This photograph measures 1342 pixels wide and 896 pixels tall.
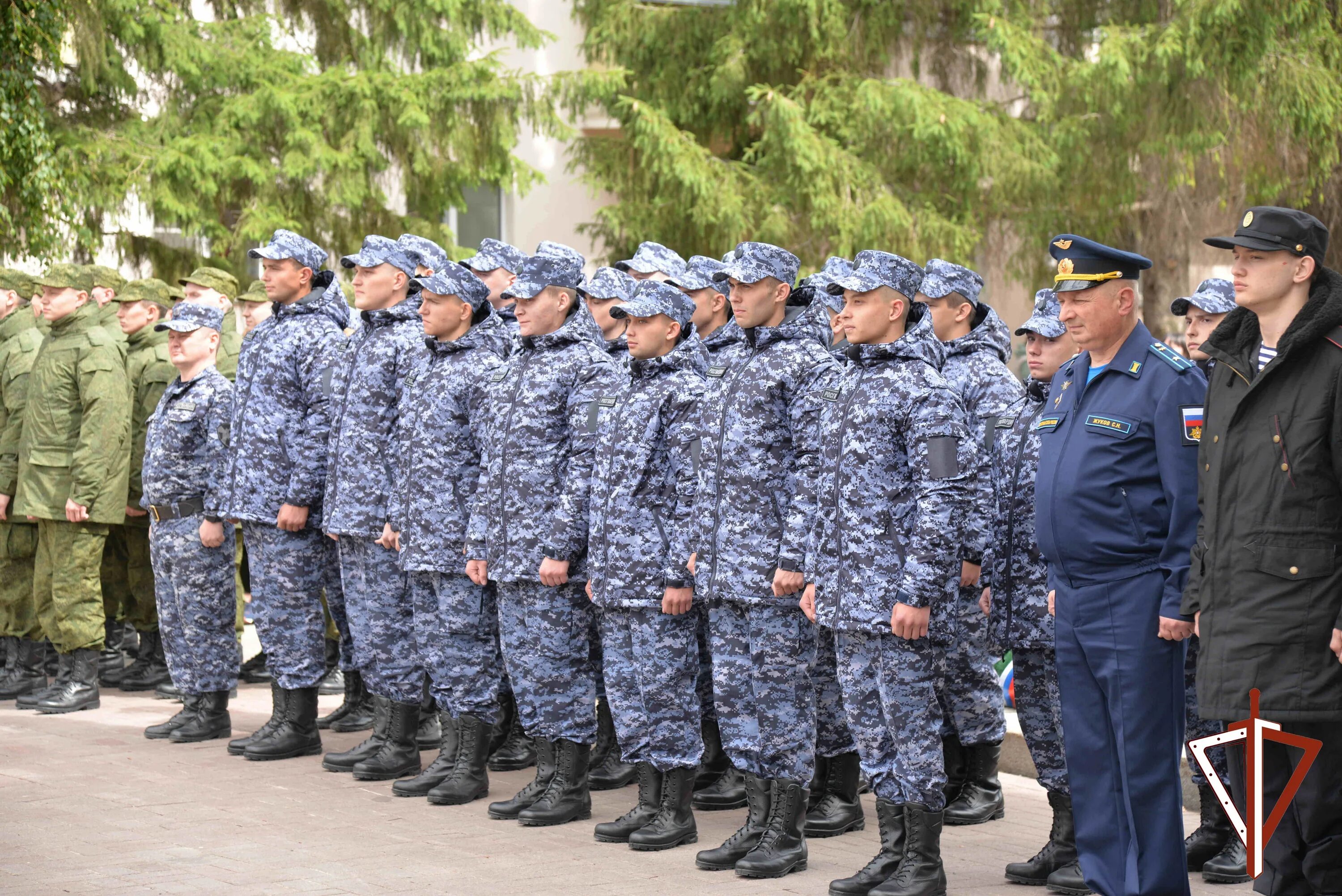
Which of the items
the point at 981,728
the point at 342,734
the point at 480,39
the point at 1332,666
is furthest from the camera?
the point at 480,39

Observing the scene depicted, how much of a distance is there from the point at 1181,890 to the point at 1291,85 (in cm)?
1272

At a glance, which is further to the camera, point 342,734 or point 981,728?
point 342,734

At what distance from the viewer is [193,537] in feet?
29.7

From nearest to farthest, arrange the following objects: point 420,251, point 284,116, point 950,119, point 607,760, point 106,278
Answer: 1. point 607,760
2. point 420,251
3. point 106,278
4. point 284,116
5. point 950,119

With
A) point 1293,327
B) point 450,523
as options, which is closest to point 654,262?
point 450,523

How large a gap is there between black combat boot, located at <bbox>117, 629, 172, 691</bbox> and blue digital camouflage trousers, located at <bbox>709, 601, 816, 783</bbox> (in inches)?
227

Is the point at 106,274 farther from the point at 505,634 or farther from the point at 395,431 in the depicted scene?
the point at 505,634

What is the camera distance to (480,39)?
17.2 m

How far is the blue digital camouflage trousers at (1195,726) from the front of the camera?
6129mm

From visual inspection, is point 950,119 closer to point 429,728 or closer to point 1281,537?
point 429,728

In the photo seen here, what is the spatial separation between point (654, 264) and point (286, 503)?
7.55ft

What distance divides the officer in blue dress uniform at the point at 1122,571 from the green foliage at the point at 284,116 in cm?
1117

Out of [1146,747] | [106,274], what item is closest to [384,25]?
[106,274]

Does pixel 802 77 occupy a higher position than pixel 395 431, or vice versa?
pixel 802 77
